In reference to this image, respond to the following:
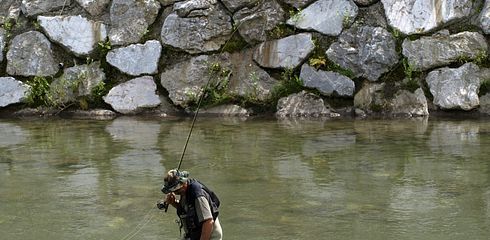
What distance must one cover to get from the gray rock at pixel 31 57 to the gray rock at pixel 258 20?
3.81 metres

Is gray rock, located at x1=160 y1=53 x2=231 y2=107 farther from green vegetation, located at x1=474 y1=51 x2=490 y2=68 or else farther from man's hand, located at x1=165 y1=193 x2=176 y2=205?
man's hand, located at x1=165 y1=193 x2=176 y2=205

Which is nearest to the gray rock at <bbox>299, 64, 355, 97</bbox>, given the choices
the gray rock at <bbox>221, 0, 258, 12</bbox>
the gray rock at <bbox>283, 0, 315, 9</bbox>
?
the gray rock at <bbox>283, 0, 315, 9</bbox>

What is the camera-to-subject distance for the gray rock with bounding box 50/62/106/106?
42.2ft

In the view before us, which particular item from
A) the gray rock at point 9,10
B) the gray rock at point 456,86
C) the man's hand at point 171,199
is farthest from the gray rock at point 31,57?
the man's hand at point 171,199

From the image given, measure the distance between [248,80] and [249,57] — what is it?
52 centimetres

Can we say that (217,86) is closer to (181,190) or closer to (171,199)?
(171,199)

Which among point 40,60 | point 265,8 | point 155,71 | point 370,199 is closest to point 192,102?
point 155,71

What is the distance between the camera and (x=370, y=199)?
634 centimetres

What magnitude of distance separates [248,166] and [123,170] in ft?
4.81

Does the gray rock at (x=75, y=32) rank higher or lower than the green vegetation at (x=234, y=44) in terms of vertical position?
higher

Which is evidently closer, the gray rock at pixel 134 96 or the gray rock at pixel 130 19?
the gray rock at pixel 134 96

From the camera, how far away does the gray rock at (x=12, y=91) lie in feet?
42.6

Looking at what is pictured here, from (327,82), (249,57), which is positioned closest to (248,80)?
(249,57)

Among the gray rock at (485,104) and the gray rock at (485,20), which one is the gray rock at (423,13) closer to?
the gray rock at (485,20)
